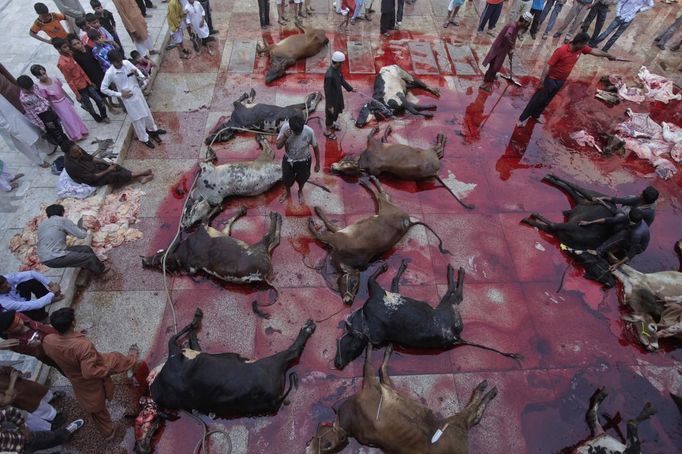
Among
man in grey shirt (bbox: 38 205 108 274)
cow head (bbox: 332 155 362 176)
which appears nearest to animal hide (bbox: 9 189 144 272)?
man in grey shirt (bbox: 38 205 108 274)

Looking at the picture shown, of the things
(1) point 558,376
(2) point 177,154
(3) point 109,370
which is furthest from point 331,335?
(2) point 177,154

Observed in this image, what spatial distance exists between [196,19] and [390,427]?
9940 mm

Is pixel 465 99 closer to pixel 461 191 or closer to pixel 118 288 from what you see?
pixel 461 191

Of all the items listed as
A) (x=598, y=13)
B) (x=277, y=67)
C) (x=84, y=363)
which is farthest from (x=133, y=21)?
(x=598, y=13)

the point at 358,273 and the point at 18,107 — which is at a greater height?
the point at 18,107

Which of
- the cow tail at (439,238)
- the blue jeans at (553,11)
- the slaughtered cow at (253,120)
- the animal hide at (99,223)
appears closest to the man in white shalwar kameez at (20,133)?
the animal hide at (99,223)

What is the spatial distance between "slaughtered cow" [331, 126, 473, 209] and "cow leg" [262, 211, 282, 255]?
1576 mm

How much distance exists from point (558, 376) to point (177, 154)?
7.64 meters

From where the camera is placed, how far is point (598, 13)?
1103 cm

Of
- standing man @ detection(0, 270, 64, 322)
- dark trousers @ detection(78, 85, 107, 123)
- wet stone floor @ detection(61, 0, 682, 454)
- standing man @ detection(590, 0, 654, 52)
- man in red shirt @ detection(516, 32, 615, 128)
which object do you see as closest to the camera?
standing man @ detection(0, 270, 64, 322)

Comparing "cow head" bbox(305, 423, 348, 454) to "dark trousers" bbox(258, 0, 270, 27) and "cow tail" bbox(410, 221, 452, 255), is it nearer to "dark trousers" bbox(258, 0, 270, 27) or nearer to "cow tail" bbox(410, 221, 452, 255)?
"cow tail" bbox(410, 221, 452, 255)

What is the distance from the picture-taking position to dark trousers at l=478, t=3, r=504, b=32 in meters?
11.1

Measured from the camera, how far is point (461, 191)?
25.1 feet

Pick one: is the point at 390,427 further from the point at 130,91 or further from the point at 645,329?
the point at 130,91
